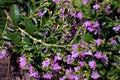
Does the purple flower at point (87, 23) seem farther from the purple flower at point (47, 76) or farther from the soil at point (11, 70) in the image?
the soil at point (11, 70)

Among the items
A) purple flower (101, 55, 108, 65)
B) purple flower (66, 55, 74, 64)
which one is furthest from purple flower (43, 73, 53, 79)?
purple flower (101, 55, 108, 65)

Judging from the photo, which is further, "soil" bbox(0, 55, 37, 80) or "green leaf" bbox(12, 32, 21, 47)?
"soil" bbox(0, 55, 37, 80)

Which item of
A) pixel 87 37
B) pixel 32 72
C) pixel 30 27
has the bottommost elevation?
pixel 32 72

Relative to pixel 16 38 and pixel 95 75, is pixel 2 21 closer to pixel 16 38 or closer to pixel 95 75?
pixel 16 38

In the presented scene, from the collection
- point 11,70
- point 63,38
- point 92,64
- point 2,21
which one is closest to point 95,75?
point 92,64

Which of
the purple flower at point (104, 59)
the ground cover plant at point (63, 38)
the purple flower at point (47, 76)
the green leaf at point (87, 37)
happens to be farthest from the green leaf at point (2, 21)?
the purple flower at point (104, 59)

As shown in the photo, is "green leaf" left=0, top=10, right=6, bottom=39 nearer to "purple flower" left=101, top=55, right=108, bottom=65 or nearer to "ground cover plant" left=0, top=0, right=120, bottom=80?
"ground cover plant" left=0, top=0, right=120, bottom=80

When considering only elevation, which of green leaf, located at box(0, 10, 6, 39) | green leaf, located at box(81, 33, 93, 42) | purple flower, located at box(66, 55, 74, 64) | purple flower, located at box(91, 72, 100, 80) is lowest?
purple flower, located at box(91, 72, 100, 80)

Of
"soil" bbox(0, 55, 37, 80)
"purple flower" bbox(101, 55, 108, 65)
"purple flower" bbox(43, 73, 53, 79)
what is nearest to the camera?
"purple flower" bbox(101, 55, 108, 65)
